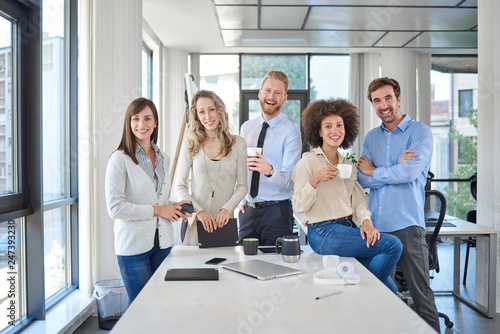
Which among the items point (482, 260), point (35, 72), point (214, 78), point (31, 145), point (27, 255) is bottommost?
point (482, 260)

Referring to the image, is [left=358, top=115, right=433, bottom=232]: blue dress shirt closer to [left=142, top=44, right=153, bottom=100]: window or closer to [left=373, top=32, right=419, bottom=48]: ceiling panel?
[left=373, top=32, right=419, bottom=48]: ceiling panel

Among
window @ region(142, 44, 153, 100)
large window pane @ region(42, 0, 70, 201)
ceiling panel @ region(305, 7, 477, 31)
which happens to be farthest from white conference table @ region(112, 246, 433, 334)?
window @ region(142, 44, 153, 100)

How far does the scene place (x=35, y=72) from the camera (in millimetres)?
2867

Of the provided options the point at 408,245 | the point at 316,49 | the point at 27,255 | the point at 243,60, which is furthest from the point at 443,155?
the point at 27,255

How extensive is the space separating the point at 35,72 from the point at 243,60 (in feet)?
17.3

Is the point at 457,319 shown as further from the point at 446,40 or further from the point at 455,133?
the point at 455,133

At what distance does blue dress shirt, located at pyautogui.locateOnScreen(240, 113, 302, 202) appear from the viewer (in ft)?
8.95

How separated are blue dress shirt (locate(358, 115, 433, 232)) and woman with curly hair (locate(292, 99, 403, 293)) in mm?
226

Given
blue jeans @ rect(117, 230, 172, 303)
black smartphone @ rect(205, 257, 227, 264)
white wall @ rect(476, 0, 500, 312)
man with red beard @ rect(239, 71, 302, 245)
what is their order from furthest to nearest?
white wall @ rect(476, 0, 500, 312)
man with red beard @ rect(239, 71, 302, 245)
blue jeans @ rect(117, 230, 172, 303)
black smartphone @ rect(205, 257, 227, 264)

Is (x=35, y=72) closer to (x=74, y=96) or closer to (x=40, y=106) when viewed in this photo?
(x=40, y=106)

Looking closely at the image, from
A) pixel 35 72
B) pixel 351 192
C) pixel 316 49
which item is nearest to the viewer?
pixel 351 192

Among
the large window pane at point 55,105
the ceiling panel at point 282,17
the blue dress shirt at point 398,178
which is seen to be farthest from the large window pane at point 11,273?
the ceiling panel at point 282,17

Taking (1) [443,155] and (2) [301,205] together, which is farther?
(1) [443,155]

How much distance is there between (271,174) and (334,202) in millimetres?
414
